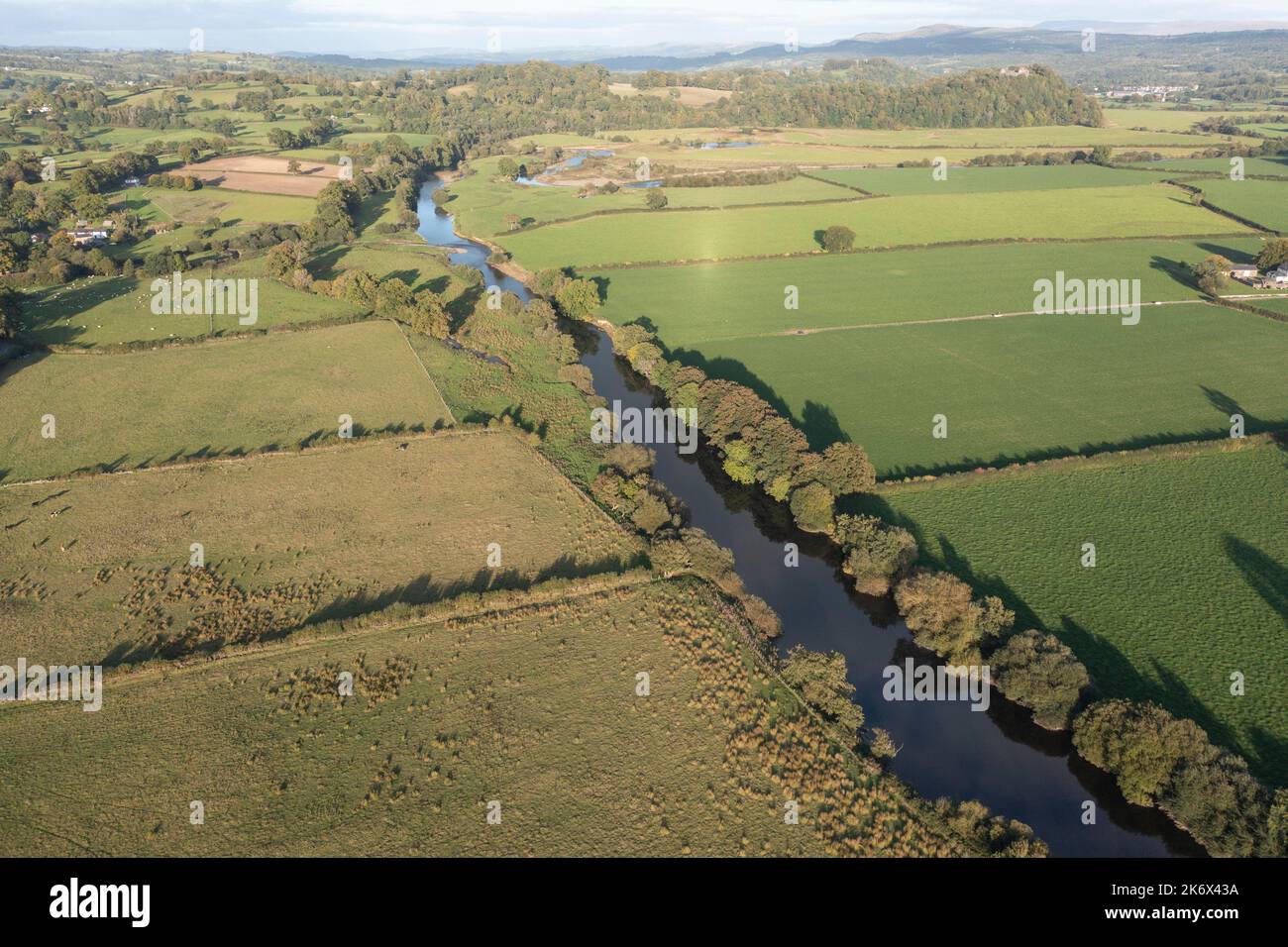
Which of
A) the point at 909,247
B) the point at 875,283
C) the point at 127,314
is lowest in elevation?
the point at 127,314

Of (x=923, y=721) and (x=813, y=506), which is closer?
(x=923, y=721)

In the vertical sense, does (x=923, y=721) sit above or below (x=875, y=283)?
below

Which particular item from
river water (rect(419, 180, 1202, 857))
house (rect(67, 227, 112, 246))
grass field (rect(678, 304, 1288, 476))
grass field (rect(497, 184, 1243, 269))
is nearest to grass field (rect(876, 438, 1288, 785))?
grass field (rect(678, 304, 1288, 476))

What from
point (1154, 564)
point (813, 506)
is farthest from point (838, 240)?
point (1154, 564)

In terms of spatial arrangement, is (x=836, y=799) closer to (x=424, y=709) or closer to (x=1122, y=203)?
(x=424, y=709)

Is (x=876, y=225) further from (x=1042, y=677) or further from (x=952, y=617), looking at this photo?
(x=1042, y=677)
